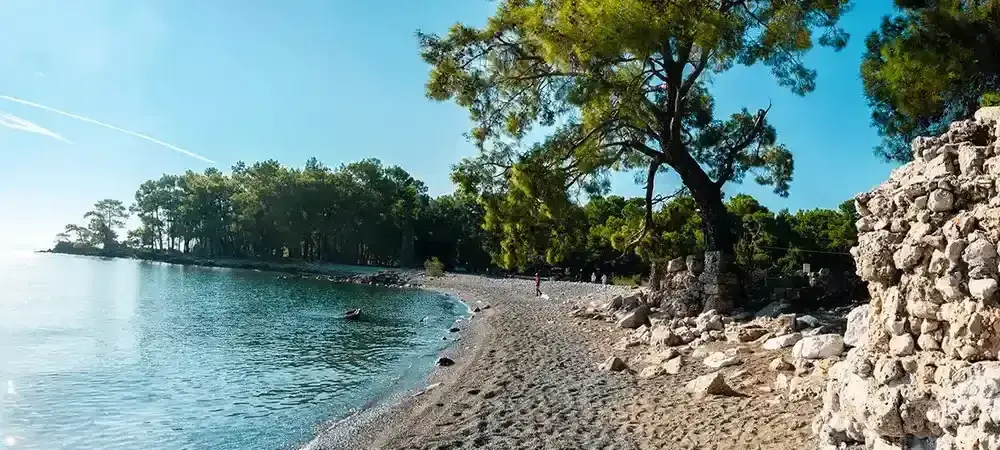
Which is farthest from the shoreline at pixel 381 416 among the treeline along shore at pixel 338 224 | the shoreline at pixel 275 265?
the shoreline at pixel 275 265

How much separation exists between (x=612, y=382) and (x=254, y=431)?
6191 mm

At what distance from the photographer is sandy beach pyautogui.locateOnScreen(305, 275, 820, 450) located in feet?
25.0

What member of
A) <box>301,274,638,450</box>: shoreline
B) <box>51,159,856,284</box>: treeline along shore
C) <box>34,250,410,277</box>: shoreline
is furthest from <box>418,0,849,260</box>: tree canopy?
<box>34,250,410,277</box>: shoreline

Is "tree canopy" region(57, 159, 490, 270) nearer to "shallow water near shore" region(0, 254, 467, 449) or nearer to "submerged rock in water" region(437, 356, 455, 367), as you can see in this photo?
"shallow water near shore" region(0, 254, 467, 449)

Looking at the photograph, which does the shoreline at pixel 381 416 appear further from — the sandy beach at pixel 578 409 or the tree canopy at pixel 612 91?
the tree canopy at pixel 612 91

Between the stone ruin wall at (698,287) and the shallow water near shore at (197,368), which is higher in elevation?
the stone ruin wall at (698,287)

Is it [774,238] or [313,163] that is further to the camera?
[313,163]

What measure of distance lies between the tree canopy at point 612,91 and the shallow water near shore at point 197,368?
623 centimetres

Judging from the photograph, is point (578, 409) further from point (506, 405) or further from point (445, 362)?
point (445, 362)

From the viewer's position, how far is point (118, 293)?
43.9 metres

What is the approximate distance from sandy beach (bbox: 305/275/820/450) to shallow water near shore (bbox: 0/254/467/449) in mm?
1657

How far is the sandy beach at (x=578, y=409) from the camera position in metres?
7.61

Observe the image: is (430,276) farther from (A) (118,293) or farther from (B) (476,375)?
(B) (476,375)

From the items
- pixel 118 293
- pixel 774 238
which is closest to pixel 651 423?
pixel 774 238
